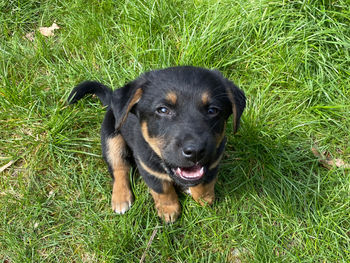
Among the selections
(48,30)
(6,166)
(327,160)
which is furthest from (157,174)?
(48,30)

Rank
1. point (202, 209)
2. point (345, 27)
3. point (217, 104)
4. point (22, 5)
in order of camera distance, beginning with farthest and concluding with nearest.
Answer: point (22, 5) < point (345, 27) < point (202, 209) < point (217, 104)

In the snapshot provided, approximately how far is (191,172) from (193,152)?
14.8 inches

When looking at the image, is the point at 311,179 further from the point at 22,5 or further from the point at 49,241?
the point at 22,5

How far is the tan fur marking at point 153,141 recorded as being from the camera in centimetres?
274

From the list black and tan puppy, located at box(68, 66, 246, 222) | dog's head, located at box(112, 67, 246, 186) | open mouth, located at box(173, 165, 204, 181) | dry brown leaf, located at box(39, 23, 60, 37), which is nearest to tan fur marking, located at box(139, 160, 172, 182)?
black and tan puppy, located at box(68, 66, 246, 222)

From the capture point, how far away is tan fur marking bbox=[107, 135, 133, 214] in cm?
338

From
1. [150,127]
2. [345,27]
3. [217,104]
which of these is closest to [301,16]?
[345,27]

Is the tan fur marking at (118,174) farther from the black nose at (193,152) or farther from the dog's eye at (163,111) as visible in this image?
the black nose at (193,152)

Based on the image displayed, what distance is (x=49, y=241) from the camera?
325 centimetres

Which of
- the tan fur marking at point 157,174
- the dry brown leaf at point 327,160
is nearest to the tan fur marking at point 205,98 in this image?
the tan fur marking at point 157,174

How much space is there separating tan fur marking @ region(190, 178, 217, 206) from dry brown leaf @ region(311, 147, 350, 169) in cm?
111

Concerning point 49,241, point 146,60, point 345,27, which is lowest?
point 49,241

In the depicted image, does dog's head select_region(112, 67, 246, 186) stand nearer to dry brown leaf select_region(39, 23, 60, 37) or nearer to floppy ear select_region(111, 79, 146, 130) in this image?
floppy ear select_region(111, 79, 146, 130)

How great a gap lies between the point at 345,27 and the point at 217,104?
2.19 metres
